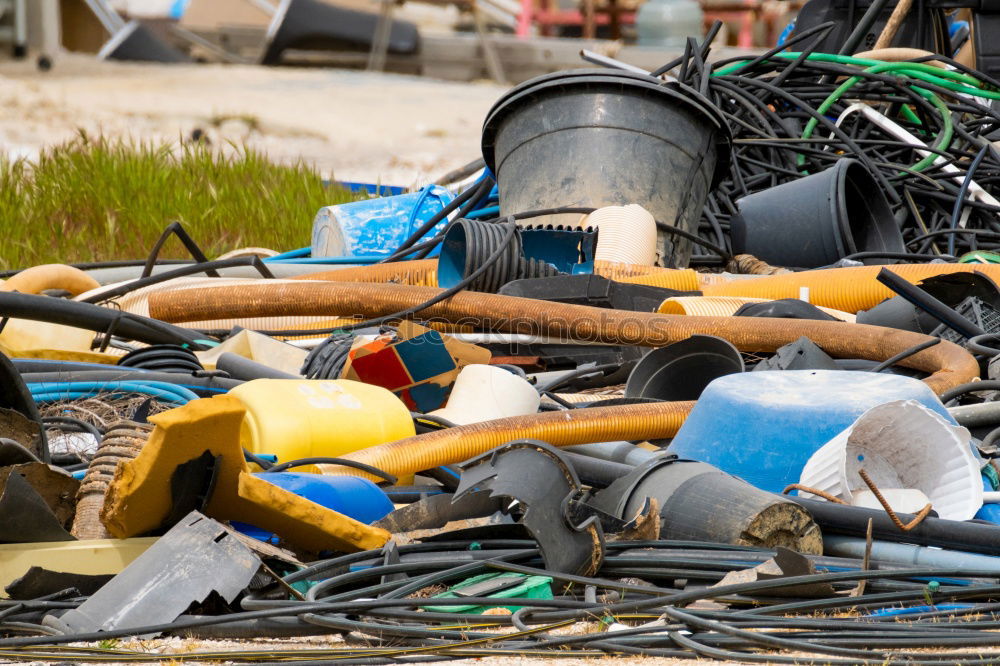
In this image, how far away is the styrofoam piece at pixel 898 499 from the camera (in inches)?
91.1

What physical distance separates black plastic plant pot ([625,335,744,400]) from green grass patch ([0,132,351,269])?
130 inches

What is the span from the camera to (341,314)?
11.8ft

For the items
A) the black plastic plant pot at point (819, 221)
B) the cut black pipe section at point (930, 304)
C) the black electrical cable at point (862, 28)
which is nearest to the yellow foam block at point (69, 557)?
the cut black pipe section at point (930, 304)

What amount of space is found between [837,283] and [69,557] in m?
2.66

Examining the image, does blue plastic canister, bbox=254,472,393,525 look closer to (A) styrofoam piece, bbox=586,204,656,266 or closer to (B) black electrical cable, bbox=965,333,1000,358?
(B) black electrical cable, bbox=965,333,1000,358

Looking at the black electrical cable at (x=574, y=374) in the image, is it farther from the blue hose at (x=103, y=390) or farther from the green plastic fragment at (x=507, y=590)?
the green plastic fragment at (x=507, y=590)

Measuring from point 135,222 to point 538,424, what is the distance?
4208mm

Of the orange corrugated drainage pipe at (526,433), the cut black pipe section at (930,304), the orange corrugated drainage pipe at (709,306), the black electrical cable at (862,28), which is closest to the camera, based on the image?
the orange corrugated drainage pipe at (526,433)

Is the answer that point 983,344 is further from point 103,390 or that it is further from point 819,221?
point 103,390

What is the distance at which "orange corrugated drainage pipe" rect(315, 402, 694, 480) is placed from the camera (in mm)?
2588

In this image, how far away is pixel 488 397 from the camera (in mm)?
3047

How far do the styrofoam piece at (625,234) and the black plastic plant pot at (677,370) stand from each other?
102 centimetres

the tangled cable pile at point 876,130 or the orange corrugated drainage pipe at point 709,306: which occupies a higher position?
the tangled cable pile at point 876,130

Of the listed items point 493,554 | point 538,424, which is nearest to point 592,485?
point 538,424
